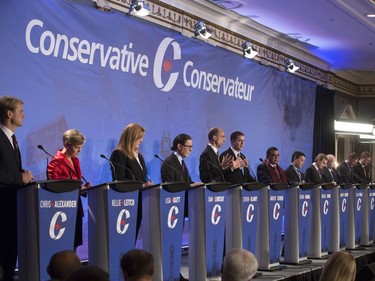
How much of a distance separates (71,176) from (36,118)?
131 centimetres

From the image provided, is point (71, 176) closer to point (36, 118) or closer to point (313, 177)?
point (36, 118)

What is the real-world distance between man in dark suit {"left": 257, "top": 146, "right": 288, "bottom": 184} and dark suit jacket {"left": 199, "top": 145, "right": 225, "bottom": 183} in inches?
41.4

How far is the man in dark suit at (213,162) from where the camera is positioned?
6004 millimetres

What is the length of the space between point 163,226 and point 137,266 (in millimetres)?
1769

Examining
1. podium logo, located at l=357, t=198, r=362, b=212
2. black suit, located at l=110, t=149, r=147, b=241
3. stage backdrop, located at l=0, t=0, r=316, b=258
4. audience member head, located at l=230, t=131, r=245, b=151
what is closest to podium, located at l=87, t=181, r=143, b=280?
black suit, located at l=110, t=149, r=147, b=241

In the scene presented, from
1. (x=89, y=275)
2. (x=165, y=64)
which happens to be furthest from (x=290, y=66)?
(x=89, y=275)

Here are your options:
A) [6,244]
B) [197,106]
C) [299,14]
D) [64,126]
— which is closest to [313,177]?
[197,106]

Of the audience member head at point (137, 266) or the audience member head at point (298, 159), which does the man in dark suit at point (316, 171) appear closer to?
the audience member head at point (298, 159)

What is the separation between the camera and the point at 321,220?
6.89 m

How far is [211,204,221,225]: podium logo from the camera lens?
5.14 m

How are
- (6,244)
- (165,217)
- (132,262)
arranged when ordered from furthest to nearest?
1. (165,217)
2. (6,244)
3. (132,262)

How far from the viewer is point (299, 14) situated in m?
9.30

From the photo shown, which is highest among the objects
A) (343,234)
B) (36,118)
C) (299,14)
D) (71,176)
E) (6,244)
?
(299,14)

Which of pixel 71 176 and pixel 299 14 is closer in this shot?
pixel 71 176
